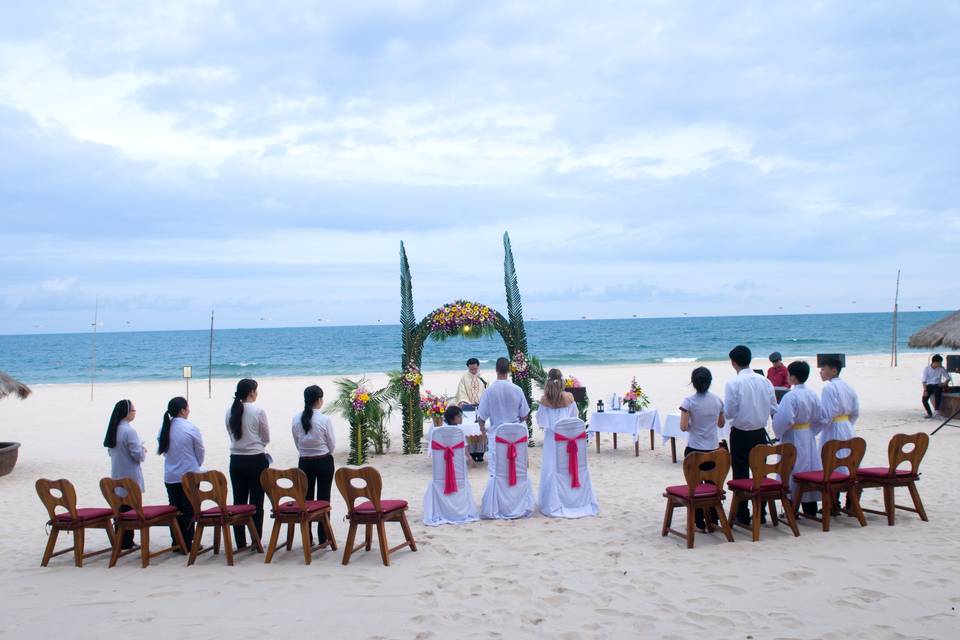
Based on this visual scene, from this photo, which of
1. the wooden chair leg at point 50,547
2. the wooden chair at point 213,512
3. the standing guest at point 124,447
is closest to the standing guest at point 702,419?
the wooden chair at point 213,512

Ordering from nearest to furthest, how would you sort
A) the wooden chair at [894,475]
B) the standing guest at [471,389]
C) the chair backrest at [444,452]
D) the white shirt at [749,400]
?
the wooden chair at [894,475], the white shirt at [749,400], the chair backrest at [444,452], the standing guest at [471,389]

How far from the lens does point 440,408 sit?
38.0 feet

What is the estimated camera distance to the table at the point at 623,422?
38.1 feet

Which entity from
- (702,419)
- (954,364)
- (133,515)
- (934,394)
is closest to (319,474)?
(133,515)

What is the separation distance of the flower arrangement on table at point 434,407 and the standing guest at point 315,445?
4.53m

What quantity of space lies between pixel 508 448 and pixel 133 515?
12.2ft

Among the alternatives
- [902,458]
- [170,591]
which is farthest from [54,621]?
[902,458]

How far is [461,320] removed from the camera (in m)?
12.6

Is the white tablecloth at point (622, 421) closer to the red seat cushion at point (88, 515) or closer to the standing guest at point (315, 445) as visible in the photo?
the standing guest at point (315, 445)

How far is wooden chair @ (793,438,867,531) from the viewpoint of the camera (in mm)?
6688

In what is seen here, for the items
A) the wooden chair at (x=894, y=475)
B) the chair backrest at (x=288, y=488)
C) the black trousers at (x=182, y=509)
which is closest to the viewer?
the chair backrest at (x=288, y=488)

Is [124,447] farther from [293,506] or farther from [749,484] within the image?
[749,484]

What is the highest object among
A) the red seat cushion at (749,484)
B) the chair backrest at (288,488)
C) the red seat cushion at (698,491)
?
the chair backrest at (288,488)

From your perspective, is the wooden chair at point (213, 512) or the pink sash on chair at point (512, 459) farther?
the pink sash on chair at point (512, 459)
